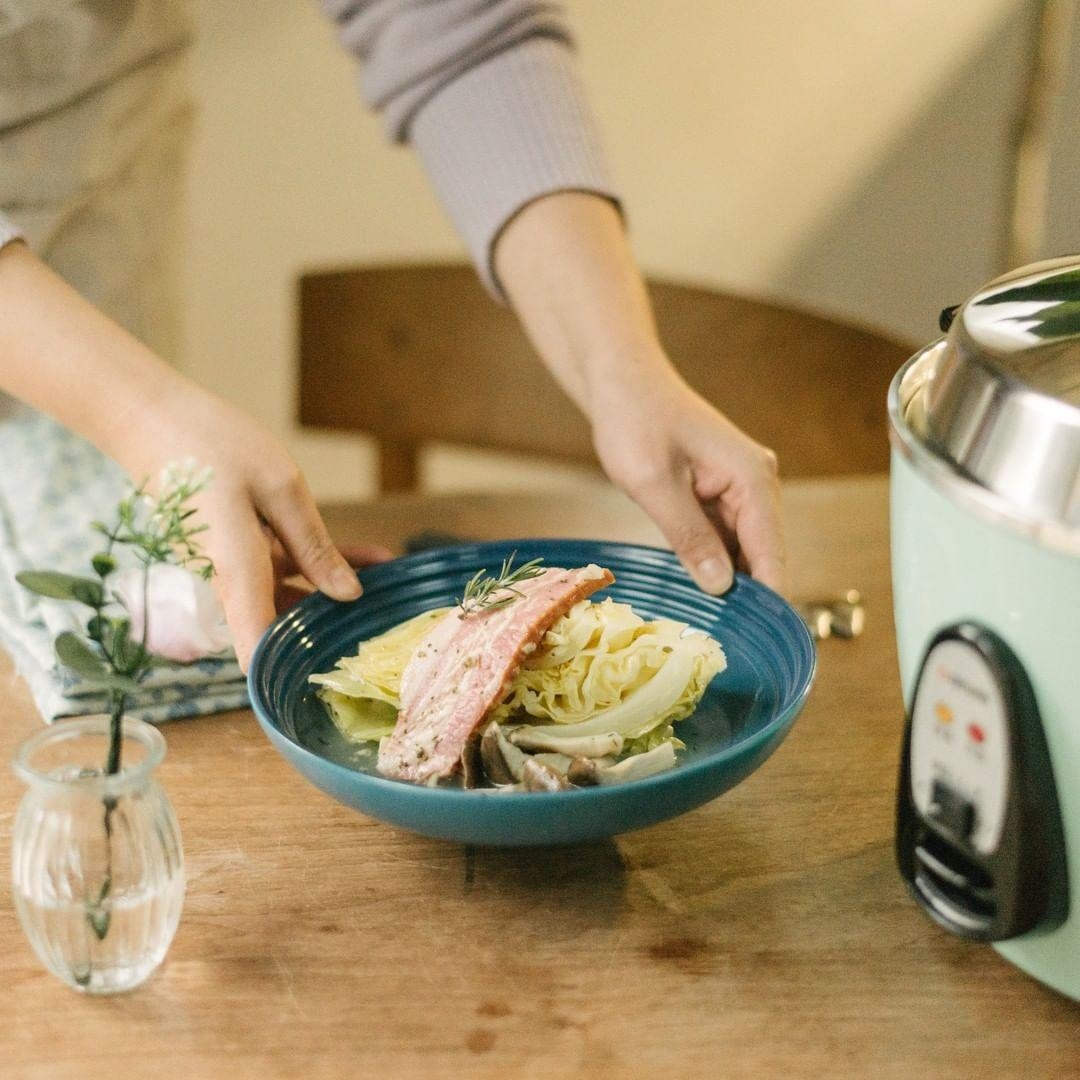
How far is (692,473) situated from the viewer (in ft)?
3.60

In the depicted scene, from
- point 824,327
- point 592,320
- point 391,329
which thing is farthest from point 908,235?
point 592,320

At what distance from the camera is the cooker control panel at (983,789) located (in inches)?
25.1

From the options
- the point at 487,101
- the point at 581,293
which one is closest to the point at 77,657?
the point at 581,293

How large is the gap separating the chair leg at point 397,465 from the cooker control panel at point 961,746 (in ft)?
4.19

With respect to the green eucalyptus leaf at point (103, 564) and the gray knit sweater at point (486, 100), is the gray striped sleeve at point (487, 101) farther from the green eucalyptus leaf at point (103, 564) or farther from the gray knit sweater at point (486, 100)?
the green eucalyptus leaf at point (103, 564)

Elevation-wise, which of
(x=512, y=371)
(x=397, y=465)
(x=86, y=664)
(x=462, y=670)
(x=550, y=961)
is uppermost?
(x=86, y=664)

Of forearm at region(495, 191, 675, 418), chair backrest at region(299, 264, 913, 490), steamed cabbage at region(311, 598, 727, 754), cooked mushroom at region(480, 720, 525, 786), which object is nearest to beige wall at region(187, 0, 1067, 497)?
chair backrest at region(299, 264, 913, 490)

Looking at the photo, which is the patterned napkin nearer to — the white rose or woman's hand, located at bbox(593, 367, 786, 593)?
the white rose

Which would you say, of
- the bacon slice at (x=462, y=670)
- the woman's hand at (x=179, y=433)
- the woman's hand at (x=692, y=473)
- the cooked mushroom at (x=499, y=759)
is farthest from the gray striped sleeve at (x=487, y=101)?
the cooked mushroom at (x=499, y=759)

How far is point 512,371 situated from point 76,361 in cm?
89

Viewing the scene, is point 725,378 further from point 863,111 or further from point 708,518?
point 863,111

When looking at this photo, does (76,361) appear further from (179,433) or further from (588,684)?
(588,684)

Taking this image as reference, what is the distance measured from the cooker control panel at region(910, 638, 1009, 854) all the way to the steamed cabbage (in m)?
0.18

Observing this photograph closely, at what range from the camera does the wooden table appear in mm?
674
